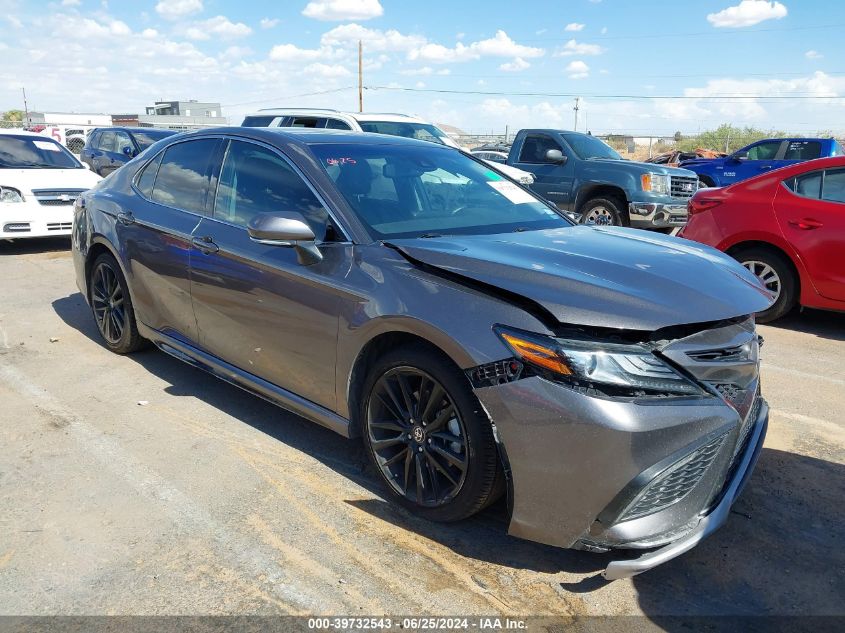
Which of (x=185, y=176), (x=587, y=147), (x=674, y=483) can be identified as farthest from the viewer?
(x=587, y=147)

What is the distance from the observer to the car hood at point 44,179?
9781 mm

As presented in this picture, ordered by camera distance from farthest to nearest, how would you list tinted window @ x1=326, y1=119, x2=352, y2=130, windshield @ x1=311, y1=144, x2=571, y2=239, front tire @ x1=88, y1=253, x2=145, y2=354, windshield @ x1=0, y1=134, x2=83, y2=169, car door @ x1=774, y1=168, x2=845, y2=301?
tinted window @ x1=326, y1=119, x2=352, y2=130
windshield @ x1=0, y1=134, x2=83, y2=169
car door @ x1=774, y1=168, x2=845, y2=301
front tire @ x1=88, y1=253, x2=145, y2=354
windshield @ x1=311, y1=144, x2=571, y2=239

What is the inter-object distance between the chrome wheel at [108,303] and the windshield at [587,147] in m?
8.03

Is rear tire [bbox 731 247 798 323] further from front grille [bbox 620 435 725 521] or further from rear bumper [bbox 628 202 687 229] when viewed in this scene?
front grille [bbox 620 435 725 521]

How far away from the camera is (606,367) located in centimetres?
249

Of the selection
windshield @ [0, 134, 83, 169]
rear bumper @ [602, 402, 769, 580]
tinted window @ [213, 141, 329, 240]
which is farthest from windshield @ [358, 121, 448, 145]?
rear bumper @ [602, 402, 769, 580]

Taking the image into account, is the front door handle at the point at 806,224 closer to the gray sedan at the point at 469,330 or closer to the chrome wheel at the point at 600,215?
the gray sedan at the point at 469,330

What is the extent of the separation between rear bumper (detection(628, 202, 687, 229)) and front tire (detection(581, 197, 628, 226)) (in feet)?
0.72

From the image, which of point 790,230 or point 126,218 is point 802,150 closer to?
point 790,230

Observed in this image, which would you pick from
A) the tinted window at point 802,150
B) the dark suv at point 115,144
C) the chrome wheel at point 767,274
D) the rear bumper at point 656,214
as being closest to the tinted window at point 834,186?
the chrome wheel at point 767,274

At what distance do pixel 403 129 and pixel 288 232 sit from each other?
874 centimetres

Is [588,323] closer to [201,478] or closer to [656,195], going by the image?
[201,478]

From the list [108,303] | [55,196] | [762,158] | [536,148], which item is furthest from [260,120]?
[762,158]

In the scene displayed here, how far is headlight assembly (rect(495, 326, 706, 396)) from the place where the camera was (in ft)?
8.15
